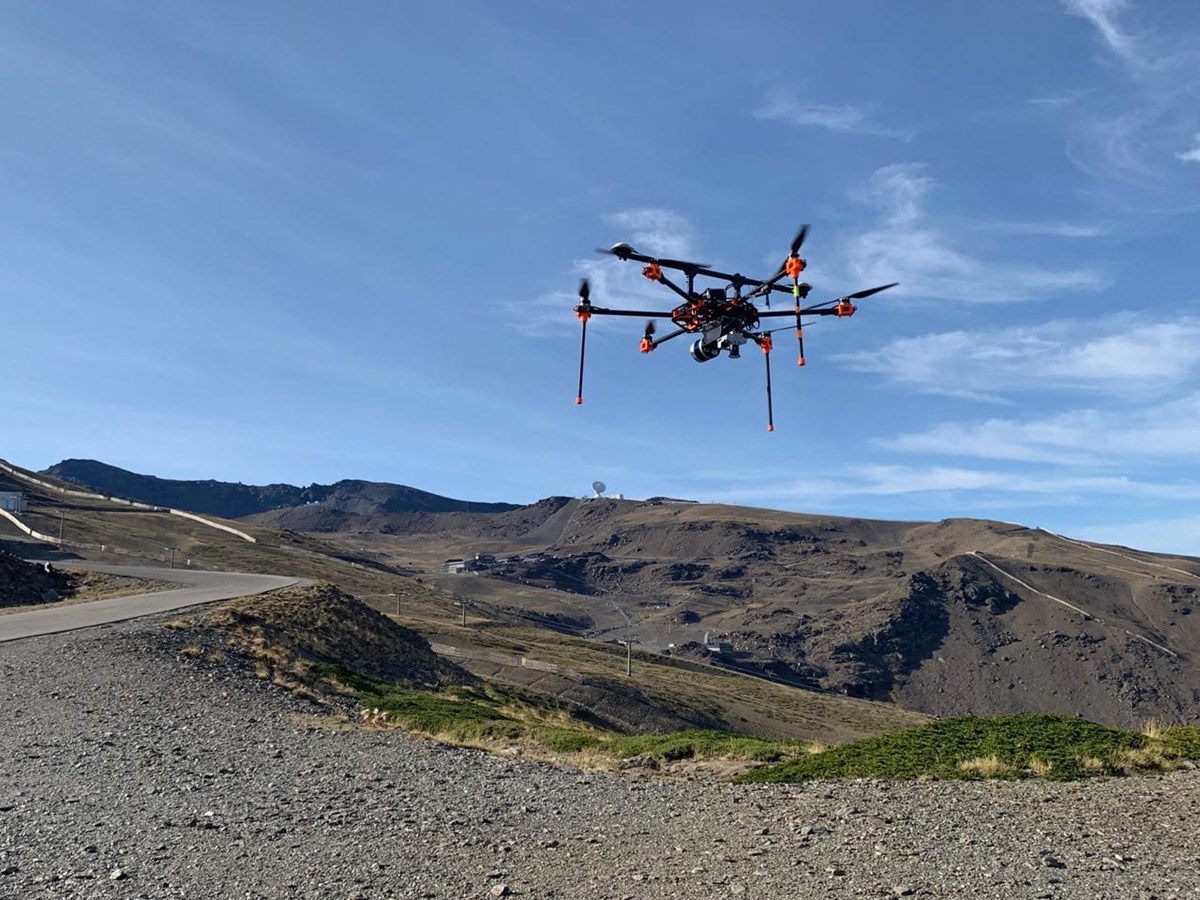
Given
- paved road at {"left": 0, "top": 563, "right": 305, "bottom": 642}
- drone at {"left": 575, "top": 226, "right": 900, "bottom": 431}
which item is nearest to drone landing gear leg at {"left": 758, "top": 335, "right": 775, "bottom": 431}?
drone at {"left": 575, "top": 226, "right": 900, "bottom": 431}

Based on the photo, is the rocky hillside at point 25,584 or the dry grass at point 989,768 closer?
the dry grass at point 989,768

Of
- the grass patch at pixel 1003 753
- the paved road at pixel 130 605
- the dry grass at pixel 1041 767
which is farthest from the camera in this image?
the paved road at pixel 130 605

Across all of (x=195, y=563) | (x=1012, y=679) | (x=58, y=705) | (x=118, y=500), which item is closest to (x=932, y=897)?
(x=58, y=705)

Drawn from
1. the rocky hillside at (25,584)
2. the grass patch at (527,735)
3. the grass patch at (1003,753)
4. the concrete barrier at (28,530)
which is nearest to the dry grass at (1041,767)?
the grass patch at (1003,753)

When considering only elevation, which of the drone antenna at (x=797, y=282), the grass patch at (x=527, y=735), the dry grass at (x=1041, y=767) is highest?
the drone antenna at (x=797, y=282)

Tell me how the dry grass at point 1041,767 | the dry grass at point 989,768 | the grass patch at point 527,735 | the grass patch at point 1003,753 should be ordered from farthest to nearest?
the grass patch at point 527,735 → the grass patch at point 1003,753 → the dry grass at point 989,768 → the dry grass at point 1041,767

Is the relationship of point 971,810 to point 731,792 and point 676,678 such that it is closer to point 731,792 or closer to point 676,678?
point 731,792

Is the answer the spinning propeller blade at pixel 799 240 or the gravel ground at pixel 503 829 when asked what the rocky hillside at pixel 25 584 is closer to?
the gravel ground at pixel 503 829
